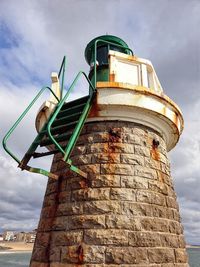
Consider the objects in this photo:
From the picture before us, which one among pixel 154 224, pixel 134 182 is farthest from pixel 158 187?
pixel 154 224

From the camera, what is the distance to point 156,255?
3.67 metres

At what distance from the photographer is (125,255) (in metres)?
3.51

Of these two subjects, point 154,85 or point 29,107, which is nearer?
point 29,107

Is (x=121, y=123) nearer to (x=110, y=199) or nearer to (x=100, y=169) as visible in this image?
(x=100, y=169)

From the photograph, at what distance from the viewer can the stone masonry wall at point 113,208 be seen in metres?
3.58

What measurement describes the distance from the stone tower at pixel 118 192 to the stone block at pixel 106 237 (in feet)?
0.04

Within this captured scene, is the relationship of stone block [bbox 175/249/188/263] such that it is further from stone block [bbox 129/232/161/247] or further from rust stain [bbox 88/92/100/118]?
rust stain [bbox 88/92/100/118]

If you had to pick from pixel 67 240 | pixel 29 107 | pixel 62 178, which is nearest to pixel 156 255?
pixel 67 240

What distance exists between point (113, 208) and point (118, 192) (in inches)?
9.9

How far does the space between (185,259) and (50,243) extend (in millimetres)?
2148

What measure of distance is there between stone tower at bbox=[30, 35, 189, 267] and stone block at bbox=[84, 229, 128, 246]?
0.04 feet

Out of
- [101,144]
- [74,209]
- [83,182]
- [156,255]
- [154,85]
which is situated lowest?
[156,255]

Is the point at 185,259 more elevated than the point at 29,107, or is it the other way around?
the point at 29,107

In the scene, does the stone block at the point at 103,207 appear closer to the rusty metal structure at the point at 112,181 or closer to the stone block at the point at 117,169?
the rusty metal structure at the point at 112,181
